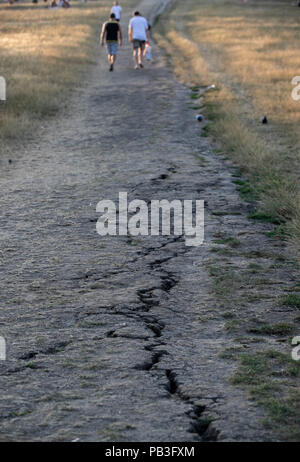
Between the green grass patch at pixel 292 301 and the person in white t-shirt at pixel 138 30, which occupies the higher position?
the person in white t-shirt at pixel 138 30

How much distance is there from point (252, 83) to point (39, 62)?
598 centimetres

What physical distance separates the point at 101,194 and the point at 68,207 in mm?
584

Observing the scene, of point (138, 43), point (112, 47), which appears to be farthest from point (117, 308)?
point (112, 47)

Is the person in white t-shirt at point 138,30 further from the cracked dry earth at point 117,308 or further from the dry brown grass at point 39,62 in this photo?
the cracked dry earth at point 117,308

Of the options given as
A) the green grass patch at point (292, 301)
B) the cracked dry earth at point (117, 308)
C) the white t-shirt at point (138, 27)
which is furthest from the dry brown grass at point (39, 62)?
the green grass patch at point (292, 301)

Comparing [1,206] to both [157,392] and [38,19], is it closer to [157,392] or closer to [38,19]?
[157,392]

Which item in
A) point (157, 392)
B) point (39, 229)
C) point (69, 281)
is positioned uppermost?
point (39, 229)

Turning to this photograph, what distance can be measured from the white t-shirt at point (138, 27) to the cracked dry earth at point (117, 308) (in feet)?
32.2

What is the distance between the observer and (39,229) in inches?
260

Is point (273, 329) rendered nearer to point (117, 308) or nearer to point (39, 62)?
point (117, 308)

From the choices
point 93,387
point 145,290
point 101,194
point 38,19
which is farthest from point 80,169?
point 38,19

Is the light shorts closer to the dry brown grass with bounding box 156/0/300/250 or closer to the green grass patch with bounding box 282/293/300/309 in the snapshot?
the dry brown grass with bounding box 156/0/300/250

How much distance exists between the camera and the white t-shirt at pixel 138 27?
18703 millimetres

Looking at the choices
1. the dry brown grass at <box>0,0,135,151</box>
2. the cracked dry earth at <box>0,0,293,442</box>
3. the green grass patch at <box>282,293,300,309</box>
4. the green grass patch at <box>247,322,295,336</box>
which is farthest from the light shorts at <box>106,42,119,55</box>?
the green grass patch at <box>247,322,295,336</box>
